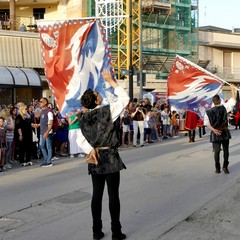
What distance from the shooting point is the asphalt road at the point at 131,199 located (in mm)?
5988

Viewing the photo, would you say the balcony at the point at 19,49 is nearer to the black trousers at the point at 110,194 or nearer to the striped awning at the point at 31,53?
the striped awning at the point at 31,53


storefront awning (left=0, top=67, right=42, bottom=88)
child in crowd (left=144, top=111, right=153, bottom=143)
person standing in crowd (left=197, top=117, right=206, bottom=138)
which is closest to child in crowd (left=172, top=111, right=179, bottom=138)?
person standing in crowd (left=197, top=117, right=206, bottom=138)

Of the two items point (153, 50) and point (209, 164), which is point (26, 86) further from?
point (153, 50)

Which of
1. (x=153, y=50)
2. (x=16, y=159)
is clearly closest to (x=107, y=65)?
(x=16, y=159)

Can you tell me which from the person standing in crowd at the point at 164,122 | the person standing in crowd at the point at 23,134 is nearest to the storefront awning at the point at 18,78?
the person standing in crowd at the point at 164,122

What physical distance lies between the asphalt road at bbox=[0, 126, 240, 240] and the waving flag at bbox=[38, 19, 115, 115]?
6.21 feet

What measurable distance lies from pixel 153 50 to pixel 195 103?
31597 mm

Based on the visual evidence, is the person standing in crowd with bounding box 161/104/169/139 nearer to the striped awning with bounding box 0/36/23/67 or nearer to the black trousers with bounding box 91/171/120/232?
the striped awning with bounding box 0/36/23/67

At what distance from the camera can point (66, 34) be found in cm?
938

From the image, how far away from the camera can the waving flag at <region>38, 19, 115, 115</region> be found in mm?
9273

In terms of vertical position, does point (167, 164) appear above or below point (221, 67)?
below

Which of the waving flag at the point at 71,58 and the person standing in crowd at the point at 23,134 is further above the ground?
the waving flag at the point at 71,58

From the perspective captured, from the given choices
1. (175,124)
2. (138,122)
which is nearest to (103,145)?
(138,122)

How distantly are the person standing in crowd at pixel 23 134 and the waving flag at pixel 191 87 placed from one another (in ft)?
14.8
